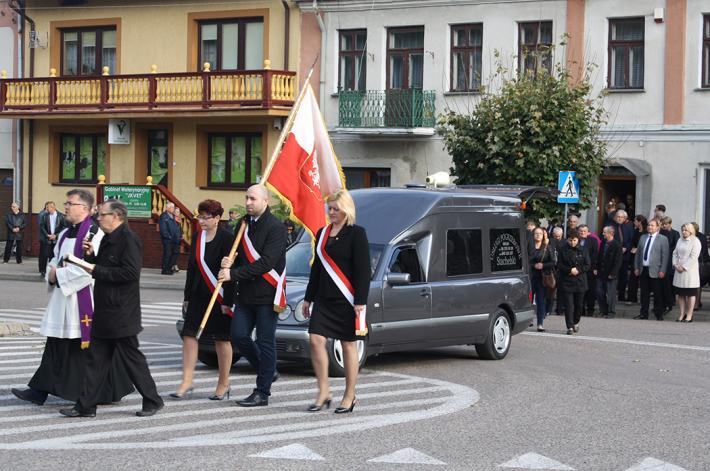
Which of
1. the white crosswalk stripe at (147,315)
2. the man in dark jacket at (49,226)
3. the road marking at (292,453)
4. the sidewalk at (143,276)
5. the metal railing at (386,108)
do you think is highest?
the metal railing at (386,108)

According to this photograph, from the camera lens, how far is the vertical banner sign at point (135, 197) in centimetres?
3559

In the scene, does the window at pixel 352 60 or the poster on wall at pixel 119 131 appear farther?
the poster on wall at pixel 119 131

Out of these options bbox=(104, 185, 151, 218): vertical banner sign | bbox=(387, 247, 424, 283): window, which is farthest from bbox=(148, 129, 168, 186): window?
bbox=(387, 247, 424, 283): window

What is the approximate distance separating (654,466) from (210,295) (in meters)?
4.34

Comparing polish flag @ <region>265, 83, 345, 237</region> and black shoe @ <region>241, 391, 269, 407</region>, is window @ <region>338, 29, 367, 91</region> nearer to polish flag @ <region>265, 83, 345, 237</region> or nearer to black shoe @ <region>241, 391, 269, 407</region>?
polish flag @ <region>265, 83, 345, 237</region>

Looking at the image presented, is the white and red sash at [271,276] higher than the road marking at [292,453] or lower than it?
higher

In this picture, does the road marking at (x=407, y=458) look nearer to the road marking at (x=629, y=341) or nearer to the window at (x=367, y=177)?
the road marking at (x=629, y=341)

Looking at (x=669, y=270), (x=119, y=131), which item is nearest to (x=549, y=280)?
(x=669, y=270)

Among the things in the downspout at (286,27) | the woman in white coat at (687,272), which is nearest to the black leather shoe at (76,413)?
the woman in white coat at (687,272)

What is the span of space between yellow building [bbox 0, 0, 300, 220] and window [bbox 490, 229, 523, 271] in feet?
61.8

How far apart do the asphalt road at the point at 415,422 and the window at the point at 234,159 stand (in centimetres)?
2071

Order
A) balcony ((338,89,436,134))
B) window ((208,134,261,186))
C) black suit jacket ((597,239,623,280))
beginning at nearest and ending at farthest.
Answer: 1. black suit jacket ((597,239,623,280))
2. balcony ((338,89,436,134))
3. window ((208,134,261,186))

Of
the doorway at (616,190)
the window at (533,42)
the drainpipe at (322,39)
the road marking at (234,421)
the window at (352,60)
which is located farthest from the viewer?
the drainpipe at (322,39)

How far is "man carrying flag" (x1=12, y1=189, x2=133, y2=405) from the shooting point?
1096 centimetres
